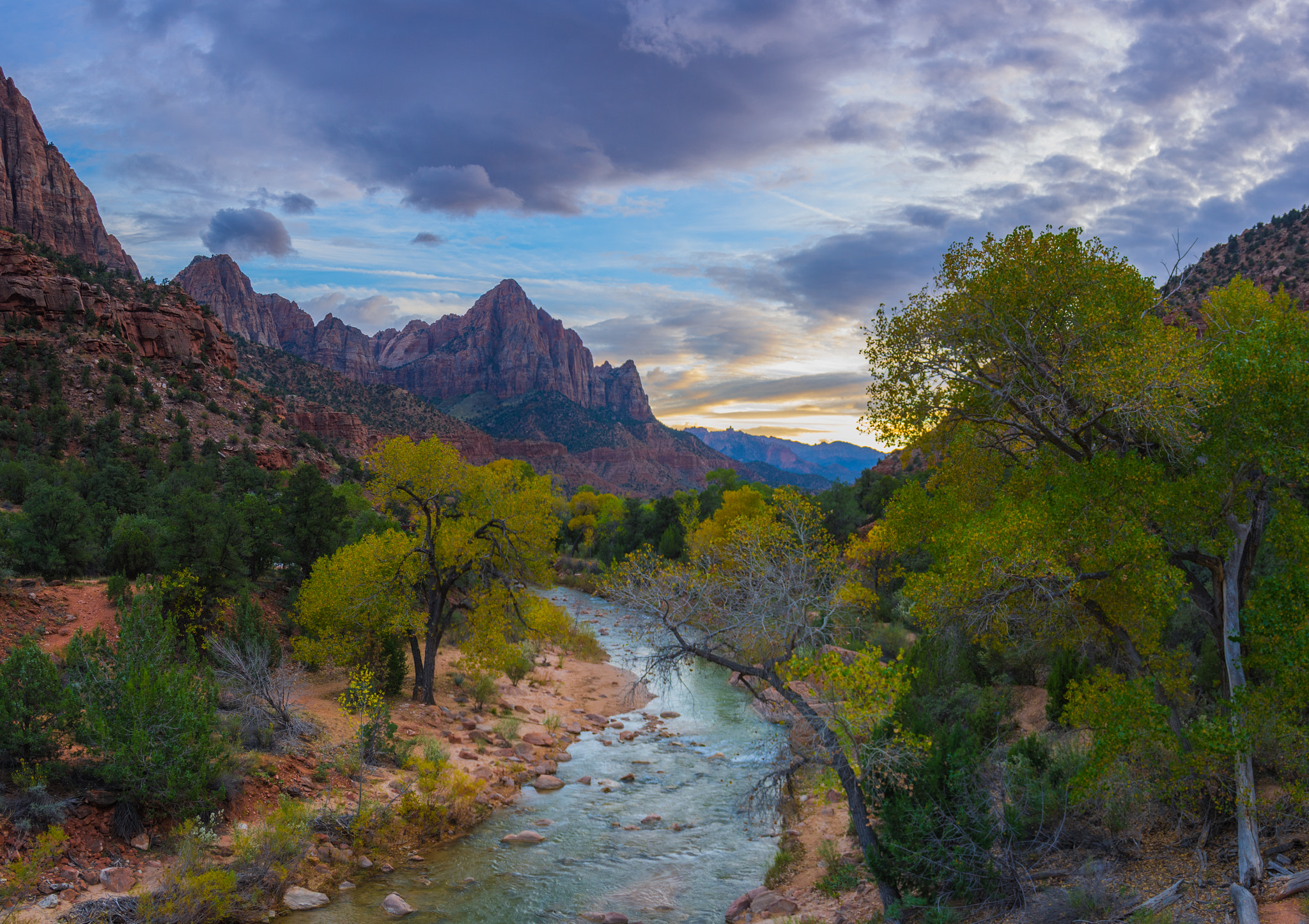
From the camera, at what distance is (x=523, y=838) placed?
14.0 meters

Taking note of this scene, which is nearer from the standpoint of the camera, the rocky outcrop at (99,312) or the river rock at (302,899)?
the river rock at (302,899)

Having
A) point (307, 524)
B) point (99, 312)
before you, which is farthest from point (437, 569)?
point (99, 312)

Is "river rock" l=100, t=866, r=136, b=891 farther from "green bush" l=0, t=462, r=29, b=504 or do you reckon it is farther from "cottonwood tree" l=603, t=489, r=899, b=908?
"green bush" l=0, t=462, r=29, b=504

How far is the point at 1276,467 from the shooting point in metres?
7.59

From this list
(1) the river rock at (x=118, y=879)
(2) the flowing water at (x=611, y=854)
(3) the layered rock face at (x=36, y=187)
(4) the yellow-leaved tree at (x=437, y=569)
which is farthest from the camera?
(3) the layered rock face at (x=36, y=187)

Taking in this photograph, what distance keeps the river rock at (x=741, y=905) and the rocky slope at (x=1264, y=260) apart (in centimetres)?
3928

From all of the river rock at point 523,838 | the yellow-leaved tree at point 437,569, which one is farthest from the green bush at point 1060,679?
the yellow-leaved tree at point 437,569

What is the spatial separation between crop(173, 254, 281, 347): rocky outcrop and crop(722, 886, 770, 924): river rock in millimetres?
199717

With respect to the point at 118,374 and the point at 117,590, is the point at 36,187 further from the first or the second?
the point at 117,590

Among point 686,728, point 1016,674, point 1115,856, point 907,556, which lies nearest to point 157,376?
point 686,728

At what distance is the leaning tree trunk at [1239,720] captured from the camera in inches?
285

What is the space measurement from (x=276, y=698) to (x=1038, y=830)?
1465 cm

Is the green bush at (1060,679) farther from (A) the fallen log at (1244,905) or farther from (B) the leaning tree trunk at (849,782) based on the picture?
(A) the fallen log at (1244,905)

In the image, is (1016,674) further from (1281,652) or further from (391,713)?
(391,713)
